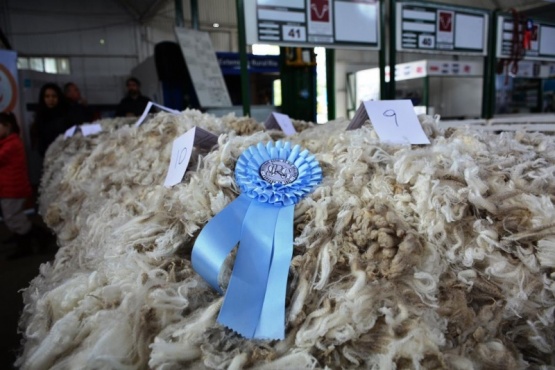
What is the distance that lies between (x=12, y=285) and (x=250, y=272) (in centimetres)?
210

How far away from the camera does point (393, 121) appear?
69 cm

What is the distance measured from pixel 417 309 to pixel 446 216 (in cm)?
13

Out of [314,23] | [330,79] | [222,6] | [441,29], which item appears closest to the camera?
[314,23]

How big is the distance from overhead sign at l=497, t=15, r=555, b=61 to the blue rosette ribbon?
259 cm

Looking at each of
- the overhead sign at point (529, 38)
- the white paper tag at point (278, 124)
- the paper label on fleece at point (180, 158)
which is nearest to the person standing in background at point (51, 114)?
the white paper tag at point (278, 124)

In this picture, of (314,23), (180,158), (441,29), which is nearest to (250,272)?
(180,158)

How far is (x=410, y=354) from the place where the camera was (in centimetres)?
39

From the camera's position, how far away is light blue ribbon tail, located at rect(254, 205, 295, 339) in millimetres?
436

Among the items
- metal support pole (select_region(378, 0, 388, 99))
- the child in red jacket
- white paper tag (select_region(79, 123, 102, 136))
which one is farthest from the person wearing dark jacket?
metal support pole (select_region(378, 0, 388, 99))

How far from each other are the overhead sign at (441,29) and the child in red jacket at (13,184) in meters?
2.51

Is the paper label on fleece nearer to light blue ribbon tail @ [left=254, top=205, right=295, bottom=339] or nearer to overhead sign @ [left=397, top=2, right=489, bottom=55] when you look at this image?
light blue ribbon tail @ [left=254, top=205, right=295, bottom=339]

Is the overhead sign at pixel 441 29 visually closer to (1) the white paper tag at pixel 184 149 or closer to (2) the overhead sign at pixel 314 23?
(2) the overhead sign at pixel 314 23

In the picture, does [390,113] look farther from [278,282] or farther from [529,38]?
[529,38]

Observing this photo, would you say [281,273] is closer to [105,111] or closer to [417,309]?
[417,309]
